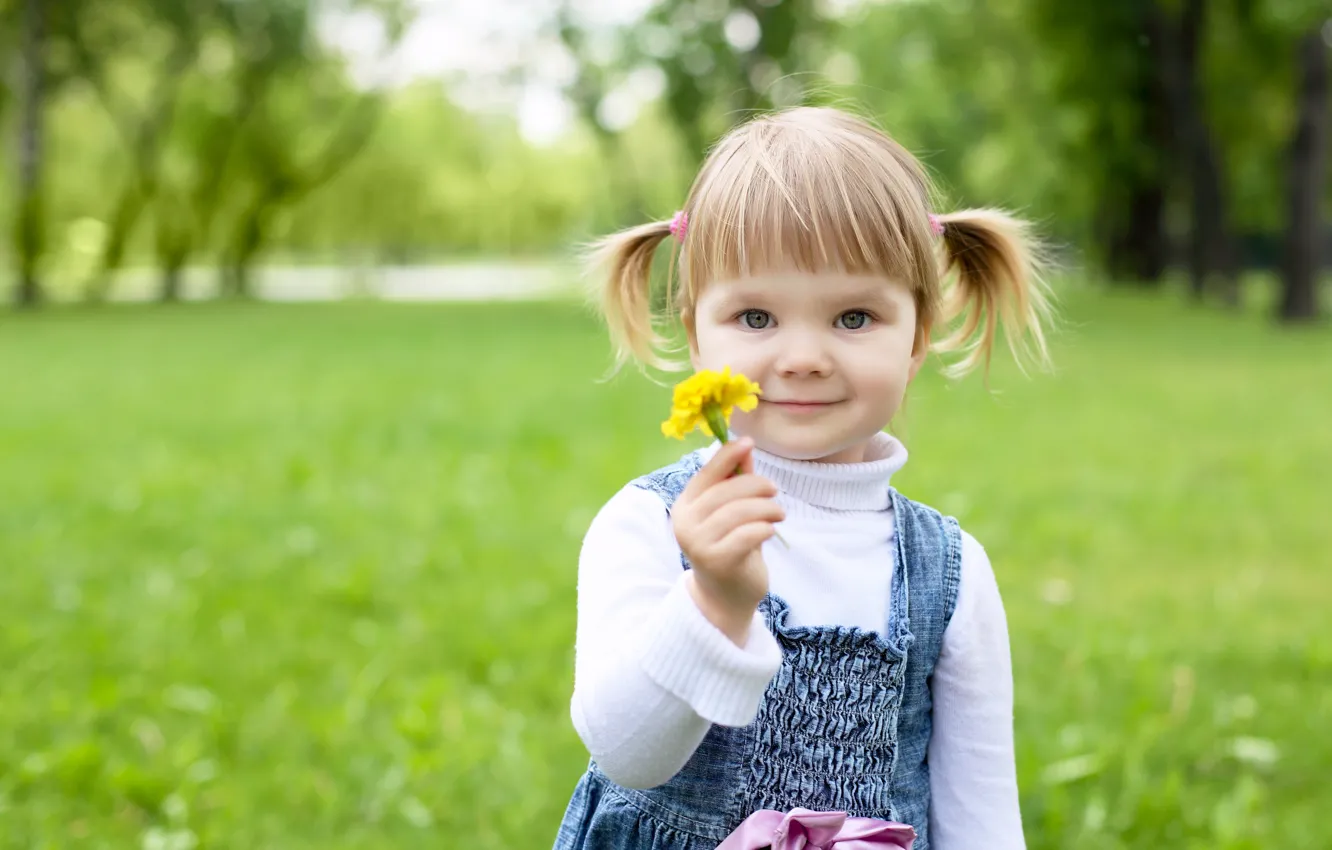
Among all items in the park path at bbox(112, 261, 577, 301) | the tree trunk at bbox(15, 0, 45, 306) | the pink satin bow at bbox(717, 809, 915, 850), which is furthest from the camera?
the park path at bbox(112, 261, 577, 301)

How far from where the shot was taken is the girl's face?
5.05ft

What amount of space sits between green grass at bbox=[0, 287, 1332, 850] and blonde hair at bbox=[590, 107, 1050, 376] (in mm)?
421

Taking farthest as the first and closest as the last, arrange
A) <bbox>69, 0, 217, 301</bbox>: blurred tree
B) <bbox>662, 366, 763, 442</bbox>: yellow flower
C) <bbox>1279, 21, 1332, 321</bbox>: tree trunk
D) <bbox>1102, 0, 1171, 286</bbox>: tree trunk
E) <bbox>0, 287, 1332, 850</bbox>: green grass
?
<bbox>69, 0, 217, 301</bbox>: blurred tree < <bbox>1102, 0, 1171, 286</bbox>: tree trunk < <bbox>1279, 21, 1332, 321</bbox>: tree trunk < <bbox>0, 287, 1332, 850</bbox>: green grass < <bbox>662, 366, 763, 442</bbox>: yellow flower

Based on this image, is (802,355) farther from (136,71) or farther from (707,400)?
(136,71)

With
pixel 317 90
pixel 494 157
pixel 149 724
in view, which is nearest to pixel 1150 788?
pixel 149 724

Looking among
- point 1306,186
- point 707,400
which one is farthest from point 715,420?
point 1306,186

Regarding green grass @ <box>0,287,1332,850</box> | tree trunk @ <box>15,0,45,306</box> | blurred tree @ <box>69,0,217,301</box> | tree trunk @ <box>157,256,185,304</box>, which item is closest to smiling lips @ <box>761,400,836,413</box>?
green grass @ <box>0,287,1332,850</box>

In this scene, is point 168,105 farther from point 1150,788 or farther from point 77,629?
point 1150,788

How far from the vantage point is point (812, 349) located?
153cm

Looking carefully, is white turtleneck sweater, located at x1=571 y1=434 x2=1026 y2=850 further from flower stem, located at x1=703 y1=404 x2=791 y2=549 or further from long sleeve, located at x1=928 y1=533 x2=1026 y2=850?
flower stem, located at x1=703 y1=404 x2=791 y2=549

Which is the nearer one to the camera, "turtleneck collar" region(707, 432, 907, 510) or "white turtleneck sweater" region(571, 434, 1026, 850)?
"white turtleneck sweater" region(571, 434, 1026, 850)

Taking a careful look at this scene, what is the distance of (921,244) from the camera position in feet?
5.31

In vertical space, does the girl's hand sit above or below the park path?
above

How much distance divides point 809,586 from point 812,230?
415 mm
